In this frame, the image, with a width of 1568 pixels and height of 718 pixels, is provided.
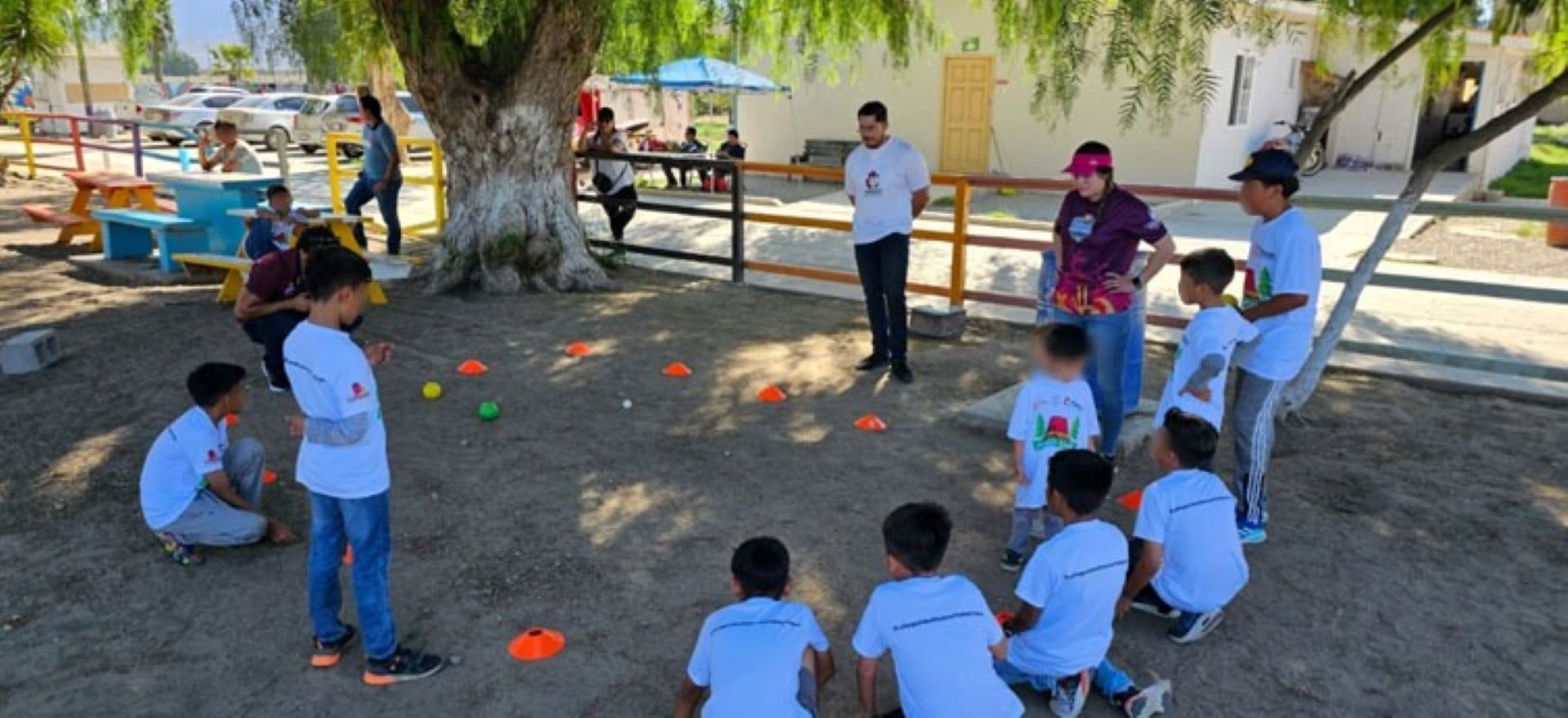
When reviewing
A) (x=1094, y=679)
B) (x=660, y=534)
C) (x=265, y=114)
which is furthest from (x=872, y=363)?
(x=265, y=114)

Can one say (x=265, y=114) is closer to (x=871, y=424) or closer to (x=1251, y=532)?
(x=871, y=424)

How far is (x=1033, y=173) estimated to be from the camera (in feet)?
62.8

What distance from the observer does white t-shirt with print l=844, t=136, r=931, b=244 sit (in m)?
6.57

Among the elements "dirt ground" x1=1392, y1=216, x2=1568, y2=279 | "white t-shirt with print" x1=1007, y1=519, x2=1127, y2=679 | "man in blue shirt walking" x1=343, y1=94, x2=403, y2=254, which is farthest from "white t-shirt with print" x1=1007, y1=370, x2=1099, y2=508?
"dirt ground" x1=1392, y1=216, x2=1568, y2=279

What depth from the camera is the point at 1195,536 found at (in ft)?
11.8

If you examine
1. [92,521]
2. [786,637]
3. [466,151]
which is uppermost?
[466,151]

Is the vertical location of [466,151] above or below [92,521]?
above

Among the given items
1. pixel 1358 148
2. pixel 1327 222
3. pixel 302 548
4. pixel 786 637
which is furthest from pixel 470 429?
pixel 1358 148

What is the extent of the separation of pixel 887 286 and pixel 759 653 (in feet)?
13.7

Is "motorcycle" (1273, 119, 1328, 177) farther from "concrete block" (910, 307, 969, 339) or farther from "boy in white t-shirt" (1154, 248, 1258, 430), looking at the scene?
"boy in white t-shirt" (1154, 248, 1258, 430)

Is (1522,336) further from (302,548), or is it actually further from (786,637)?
(302,548)

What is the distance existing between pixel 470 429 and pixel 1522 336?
807 centimetres

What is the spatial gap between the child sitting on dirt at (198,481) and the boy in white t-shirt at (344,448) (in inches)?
38.5

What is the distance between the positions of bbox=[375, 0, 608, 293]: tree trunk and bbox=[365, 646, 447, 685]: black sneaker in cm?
609
